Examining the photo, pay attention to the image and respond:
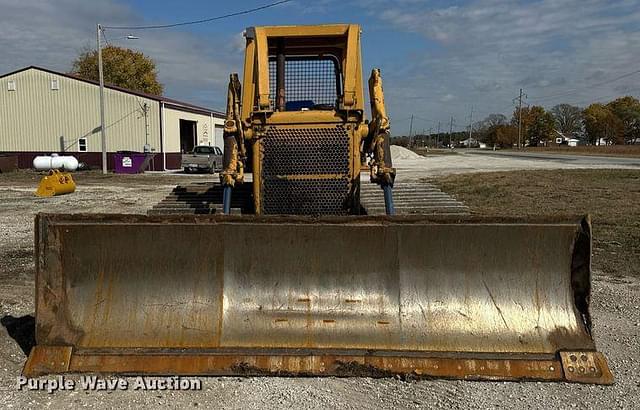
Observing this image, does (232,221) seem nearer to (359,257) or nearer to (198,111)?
(359,257)

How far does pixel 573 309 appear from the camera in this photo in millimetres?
3973

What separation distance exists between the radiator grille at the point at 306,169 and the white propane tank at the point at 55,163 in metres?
24.8

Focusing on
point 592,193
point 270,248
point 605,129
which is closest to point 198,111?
point 592,193

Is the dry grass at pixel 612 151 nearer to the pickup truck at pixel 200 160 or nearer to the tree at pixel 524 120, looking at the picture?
the tree at pixel 524 120

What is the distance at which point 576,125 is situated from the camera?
381ft

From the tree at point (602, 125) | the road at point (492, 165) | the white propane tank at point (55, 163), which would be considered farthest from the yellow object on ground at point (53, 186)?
the tree at point (602, 125)

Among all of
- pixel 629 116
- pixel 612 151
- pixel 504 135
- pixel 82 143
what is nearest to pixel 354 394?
pixel 82 143

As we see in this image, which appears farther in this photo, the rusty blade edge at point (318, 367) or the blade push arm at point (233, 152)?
the blade push arm at point (233, 152)

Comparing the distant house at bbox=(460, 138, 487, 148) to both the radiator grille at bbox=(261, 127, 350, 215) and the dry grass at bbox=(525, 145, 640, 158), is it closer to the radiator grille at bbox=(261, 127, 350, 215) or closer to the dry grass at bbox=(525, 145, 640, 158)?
the dry grass at bbox=(525, 145, 640, 158)

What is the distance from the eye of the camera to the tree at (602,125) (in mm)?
99812

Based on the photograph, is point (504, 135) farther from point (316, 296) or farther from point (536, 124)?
point (316, 296)

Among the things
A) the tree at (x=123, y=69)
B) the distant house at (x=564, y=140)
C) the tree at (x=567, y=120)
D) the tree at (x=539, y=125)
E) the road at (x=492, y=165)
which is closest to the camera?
the road at (x=492, y=165)

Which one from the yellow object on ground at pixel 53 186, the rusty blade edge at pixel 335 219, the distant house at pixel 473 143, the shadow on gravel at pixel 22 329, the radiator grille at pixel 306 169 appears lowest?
the shadow on gravel at pixel 22 329

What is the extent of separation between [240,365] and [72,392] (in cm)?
102
